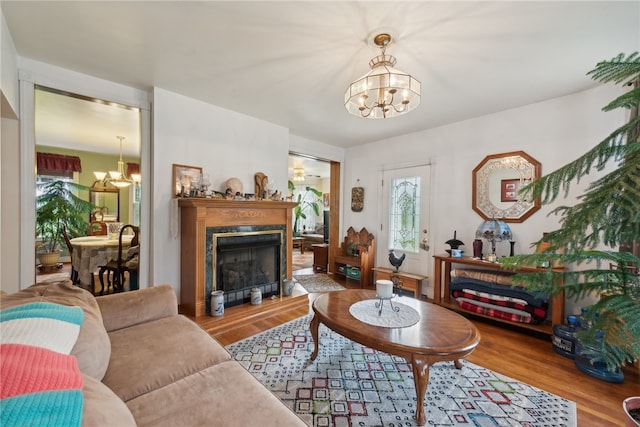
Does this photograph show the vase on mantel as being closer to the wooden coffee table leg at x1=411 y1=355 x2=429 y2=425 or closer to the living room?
the living room

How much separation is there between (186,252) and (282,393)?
72.0 inches

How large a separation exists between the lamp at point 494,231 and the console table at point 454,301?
286 millimetres

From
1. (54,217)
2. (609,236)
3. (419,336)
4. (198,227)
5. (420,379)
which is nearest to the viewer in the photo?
(609,236)

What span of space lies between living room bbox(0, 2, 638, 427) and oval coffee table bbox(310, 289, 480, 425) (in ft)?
5.94

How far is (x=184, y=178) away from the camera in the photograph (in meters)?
3.01

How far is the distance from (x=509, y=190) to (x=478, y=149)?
657 millimetres

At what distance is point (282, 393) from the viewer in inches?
69.4

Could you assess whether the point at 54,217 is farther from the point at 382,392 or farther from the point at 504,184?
the point at 504,184

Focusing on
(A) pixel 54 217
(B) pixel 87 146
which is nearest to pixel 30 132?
(A) pixel 54 217

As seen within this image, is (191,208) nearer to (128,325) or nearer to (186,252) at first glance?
(186,252)

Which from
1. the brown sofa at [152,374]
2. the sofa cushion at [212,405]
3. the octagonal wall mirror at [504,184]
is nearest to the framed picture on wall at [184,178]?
the brown sofa at [152,374]

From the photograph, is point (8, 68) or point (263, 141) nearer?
point (8, 68)

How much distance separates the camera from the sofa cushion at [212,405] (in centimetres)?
97

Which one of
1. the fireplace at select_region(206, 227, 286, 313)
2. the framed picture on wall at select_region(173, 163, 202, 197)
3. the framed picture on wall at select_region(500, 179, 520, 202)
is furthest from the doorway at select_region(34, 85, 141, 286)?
the framed picture on wall at select_region(500, 179, 520, 202)
